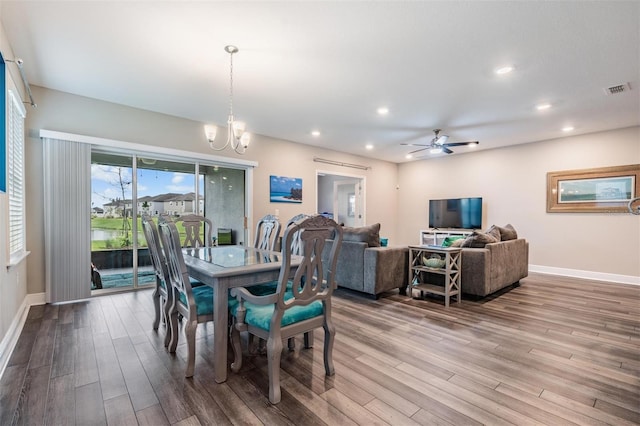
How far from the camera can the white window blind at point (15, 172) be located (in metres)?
2.75

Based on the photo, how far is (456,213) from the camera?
718 centimetres

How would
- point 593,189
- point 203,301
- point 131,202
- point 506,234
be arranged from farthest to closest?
point 593,189, point 506,234, point 131,202, point 203,301

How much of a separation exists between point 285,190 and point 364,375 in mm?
4513

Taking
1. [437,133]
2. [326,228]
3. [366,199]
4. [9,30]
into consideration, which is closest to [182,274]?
[326,228]

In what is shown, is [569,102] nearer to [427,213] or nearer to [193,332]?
[427,213]

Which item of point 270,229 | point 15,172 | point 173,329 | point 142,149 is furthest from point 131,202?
point 173,329

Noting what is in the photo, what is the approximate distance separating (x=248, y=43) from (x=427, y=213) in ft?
21.4

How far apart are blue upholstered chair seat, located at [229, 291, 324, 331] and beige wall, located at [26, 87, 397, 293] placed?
3.33m

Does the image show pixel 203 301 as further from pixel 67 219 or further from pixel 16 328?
pixel 67 219

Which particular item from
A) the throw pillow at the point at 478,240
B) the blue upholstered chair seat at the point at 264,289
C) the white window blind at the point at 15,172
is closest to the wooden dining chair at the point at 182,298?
the blue upholstered chair seat at the point at 264,289

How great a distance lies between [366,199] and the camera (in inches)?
307

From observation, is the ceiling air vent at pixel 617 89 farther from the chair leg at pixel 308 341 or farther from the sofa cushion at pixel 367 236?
the chair leg at pixel 308 341

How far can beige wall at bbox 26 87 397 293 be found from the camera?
11.9ft

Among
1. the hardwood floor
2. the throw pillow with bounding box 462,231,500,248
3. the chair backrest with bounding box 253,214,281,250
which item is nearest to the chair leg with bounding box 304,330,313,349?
the hardwood floor
